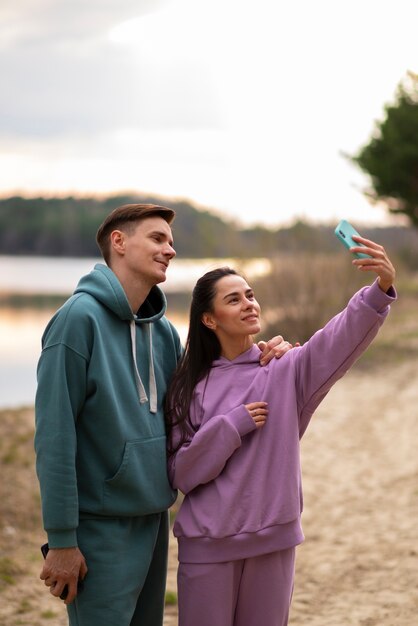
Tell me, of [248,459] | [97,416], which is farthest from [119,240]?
[248,459]

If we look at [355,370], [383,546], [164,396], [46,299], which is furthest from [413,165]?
[46,299]

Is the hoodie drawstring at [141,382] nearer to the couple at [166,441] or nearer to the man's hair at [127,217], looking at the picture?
the couple at [166,441]

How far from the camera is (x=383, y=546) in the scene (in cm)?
603

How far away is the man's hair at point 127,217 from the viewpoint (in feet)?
9.08

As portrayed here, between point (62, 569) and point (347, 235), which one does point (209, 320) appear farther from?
point (62, 569)

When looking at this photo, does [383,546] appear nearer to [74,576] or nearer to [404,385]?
[74,576]

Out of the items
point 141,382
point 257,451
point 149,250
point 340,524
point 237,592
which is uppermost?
point 149,250

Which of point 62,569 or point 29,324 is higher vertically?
point 29,324

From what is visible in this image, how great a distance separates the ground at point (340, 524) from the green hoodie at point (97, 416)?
7.31ft

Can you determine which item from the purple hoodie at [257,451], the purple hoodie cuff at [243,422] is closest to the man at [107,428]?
the purple hoodie at [257,451]

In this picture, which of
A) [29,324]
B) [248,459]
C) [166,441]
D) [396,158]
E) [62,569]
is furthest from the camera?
[29,324]

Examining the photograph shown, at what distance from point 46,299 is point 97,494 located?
38.0m

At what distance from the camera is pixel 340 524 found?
263 inches

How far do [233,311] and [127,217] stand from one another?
0.46m
